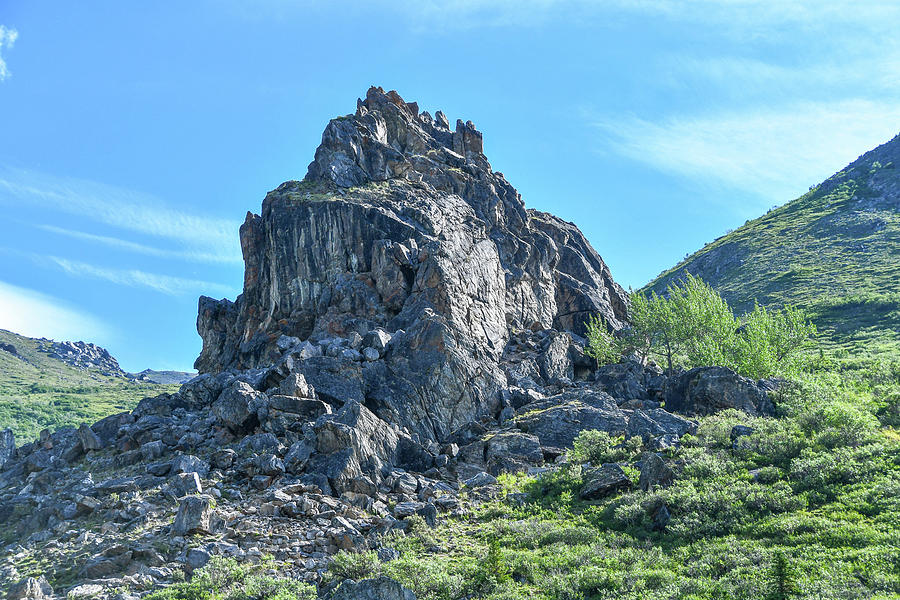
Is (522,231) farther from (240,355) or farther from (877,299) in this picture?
(877,299)

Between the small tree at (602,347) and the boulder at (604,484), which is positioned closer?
the boulder at (604,484)

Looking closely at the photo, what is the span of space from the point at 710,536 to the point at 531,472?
11.4 m

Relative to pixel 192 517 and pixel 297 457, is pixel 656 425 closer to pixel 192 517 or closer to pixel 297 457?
pixel 297 457

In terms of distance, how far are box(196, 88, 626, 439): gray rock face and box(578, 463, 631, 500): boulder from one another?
12566mm

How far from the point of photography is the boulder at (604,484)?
2972 centimetres

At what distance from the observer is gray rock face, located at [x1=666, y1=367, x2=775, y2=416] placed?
4181cm

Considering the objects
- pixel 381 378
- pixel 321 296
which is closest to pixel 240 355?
pixel 321 296

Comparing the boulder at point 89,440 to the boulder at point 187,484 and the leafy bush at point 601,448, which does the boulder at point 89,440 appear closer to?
the boulder at point 187,484

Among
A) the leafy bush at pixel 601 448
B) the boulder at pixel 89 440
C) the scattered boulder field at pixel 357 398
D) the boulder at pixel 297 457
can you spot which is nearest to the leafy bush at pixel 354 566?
the scattered boulder field at pixel 357 398

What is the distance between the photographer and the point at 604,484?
29.8 meters

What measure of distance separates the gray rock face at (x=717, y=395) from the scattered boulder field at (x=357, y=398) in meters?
0.14

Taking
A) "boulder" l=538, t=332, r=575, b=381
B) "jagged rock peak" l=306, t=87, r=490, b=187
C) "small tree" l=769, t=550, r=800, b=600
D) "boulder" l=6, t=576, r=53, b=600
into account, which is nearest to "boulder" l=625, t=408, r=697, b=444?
"boulder" l=538, t=332, r=575, b=381

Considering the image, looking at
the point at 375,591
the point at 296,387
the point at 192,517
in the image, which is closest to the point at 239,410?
the point at 296,387

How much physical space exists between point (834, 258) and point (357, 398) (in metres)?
120
